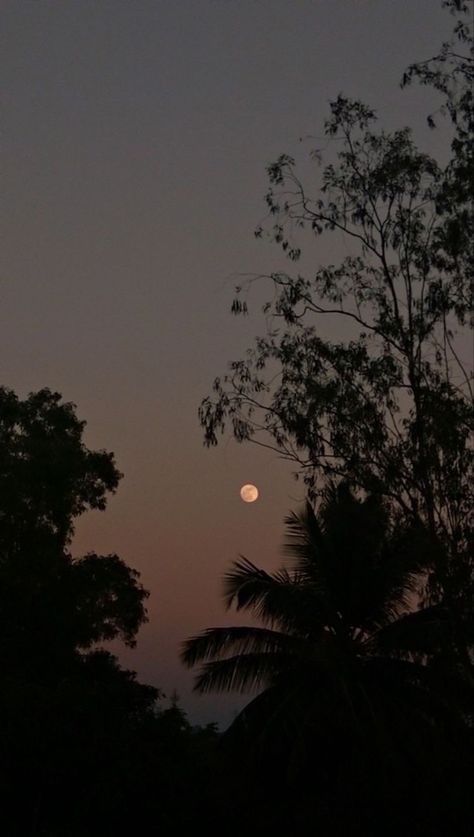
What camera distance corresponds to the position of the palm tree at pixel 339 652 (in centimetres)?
2386

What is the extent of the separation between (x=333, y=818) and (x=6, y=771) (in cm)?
898

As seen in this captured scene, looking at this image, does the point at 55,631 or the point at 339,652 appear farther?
the point at 55,631

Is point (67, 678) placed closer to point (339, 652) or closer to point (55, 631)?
point (55, 631)

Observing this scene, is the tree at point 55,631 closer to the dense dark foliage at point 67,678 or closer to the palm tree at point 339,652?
the dense dark foliage at point 67,678

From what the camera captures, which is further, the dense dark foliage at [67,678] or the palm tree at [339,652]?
the dense dark foliage at [67,678]

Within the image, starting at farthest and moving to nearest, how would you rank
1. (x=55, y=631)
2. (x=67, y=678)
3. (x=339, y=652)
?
(x=55, y=631), (x=67, y=678), (x=339, y=652)

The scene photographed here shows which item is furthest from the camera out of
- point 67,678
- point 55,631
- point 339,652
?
point 55,631

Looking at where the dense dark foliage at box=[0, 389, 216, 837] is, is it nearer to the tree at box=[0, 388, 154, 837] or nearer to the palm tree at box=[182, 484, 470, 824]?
the tree at box=[0, 388, 154, 837]

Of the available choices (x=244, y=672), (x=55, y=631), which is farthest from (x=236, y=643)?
(x=55, y=631)

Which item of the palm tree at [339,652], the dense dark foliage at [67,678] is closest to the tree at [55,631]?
the dense dark foliage at [67,678]

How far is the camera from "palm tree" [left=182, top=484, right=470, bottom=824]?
78.3ft

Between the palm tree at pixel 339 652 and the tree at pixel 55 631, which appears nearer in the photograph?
the palm tree at pixel 339 652

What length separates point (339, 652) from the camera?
25438 mm

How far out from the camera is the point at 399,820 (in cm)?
2220
